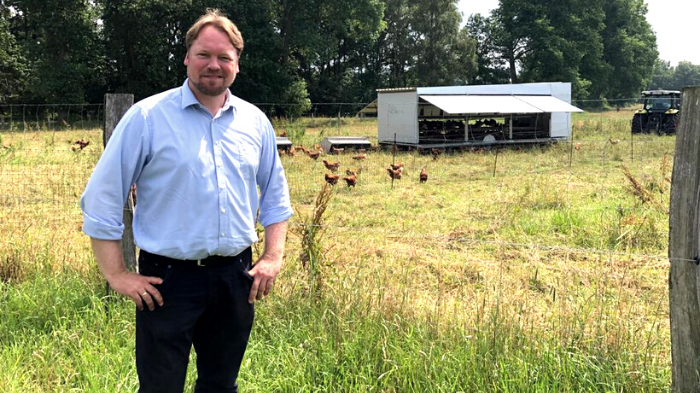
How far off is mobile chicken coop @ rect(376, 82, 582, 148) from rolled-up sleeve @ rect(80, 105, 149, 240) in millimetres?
15203

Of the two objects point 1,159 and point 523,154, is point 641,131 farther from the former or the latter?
point 1,159

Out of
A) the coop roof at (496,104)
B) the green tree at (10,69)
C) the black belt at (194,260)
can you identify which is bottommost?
the black belt at (194,260)

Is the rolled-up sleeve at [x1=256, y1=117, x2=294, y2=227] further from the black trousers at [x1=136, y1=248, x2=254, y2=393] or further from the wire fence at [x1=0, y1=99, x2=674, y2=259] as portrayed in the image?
the wire fence at [x1=0, y1=99, x2=674, y2=259]

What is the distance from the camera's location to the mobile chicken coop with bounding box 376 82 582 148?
61.3 feet

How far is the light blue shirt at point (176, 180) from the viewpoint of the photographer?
6.41 ft

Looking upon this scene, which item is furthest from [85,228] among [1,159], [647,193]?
[1,159]

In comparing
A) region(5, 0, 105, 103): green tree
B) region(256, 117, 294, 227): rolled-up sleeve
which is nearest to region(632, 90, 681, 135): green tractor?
region(256, 117, 294, 227): rolled-up sleeve

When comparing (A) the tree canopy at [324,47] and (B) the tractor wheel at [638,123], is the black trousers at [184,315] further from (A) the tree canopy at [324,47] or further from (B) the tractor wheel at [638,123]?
(B) the tractor wheel at [638,123]

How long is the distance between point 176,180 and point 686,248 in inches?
76.9

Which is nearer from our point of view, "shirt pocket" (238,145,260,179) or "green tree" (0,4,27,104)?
"shirt pocket" (238,145,260,179)

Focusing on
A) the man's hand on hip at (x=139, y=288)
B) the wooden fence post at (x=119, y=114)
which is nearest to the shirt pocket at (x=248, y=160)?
the man's hand on hip at (x=139, y=288)

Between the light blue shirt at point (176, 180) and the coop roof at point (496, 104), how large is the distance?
15.8 meters

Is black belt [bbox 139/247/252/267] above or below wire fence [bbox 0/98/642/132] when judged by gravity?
below

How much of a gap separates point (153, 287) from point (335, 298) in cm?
154
